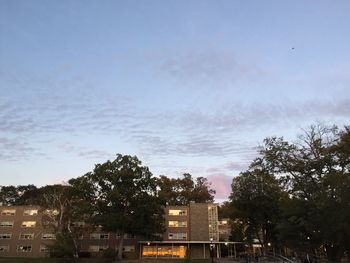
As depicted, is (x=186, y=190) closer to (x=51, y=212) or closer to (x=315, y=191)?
(x=51, y=212)

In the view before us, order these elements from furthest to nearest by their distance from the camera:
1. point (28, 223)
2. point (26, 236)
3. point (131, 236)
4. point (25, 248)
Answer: point (28, 223) → point (26, 236) → point (25, 248) → point (131, 236)

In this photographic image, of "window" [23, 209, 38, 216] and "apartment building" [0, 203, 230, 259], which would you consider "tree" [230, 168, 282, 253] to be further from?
"window" [23, 209, 38, 216]

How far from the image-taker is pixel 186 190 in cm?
10619

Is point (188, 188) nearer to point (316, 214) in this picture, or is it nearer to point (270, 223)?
point (270, 223)

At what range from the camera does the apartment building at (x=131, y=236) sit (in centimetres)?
7275

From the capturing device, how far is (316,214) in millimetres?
43656

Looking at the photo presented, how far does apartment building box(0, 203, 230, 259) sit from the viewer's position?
72.8 metres

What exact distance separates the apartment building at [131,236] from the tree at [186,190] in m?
27.5

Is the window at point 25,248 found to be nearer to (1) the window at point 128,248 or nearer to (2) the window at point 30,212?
(2) the window at point 30,212

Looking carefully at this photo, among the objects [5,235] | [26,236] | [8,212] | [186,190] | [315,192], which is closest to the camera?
[315,192]

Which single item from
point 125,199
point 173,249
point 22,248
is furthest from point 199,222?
point 22,248

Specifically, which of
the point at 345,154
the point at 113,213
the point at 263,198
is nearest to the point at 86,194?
the point at 113,213

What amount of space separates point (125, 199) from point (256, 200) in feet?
69.3

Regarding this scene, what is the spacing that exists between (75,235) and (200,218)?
2297 centimetres
